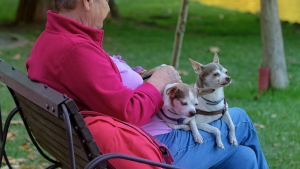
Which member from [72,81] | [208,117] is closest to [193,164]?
[208,117]

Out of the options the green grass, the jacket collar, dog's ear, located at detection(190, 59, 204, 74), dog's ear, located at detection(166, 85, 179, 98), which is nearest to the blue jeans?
dog's ear, located at detection(166, 85, 179, 98)

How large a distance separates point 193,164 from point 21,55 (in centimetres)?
693

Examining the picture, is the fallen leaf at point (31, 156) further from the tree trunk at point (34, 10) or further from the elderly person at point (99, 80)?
the tree trunk at point (34, 10)

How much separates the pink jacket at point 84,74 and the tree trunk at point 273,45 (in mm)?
4484

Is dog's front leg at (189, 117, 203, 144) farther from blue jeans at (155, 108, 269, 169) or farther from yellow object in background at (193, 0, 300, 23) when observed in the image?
yellow object in background at (193, 0, 300, 23)

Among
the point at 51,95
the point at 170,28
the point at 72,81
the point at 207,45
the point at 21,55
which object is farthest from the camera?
the point at 170,28

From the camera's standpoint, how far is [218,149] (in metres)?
2.49

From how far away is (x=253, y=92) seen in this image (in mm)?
6453

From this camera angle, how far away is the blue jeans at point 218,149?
2346 mm

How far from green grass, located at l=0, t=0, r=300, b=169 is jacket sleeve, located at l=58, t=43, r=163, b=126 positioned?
7.03 ft

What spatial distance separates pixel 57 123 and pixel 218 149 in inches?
37.3

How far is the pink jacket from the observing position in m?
2.04

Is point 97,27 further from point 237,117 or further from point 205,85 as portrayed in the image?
point 237,117

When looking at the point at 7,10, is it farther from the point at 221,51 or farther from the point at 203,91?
the point at 203,91
